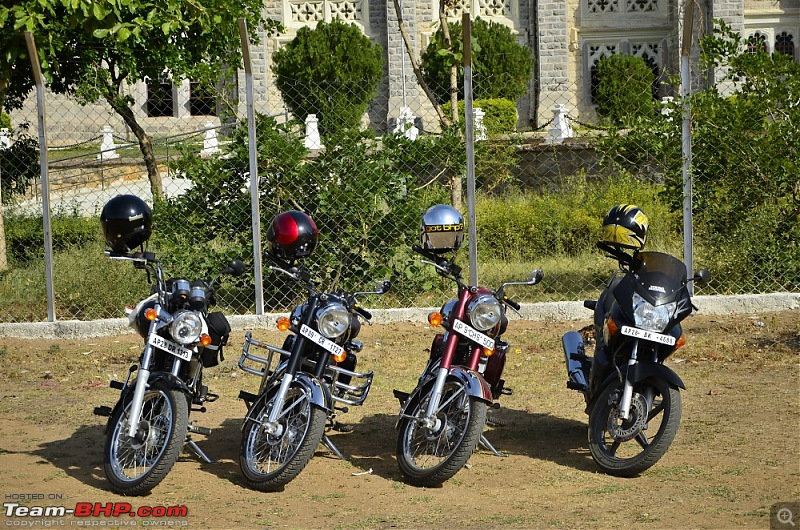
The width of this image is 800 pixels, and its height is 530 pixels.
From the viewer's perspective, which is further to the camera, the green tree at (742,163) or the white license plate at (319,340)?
the green tree at (742,163)

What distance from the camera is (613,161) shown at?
10188mm

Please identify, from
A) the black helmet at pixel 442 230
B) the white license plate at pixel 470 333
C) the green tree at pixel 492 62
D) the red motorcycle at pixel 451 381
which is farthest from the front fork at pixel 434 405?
the green tree at pixel 492 62

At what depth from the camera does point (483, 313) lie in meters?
5.50

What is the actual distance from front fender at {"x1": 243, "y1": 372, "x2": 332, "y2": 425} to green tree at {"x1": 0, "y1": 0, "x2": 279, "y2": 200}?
14.8 feet

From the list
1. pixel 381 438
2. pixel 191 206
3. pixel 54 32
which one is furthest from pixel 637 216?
pixel 54 32

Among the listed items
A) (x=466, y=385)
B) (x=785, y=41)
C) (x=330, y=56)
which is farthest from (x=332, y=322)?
(x=785, y=41)

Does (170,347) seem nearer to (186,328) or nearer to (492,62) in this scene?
(186,328)

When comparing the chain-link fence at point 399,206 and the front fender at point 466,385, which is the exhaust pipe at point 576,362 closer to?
the front fender at point 466,385

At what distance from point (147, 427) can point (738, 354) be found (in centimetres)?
482

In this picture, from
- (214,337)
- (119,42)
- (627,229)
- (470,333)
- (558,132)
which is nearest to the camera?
(470,333)

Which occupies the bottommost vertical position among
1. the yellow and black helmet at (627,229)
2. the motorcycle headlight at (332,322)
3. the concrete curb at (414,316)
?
the concrete curb at (414,316)

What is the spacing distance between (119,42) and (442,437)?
7.62 m

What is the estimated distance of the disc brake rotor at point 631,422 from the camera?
5258 millimetres

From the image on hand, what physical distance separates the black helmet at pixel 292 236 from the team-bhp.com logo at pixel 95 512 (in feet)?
4.82
